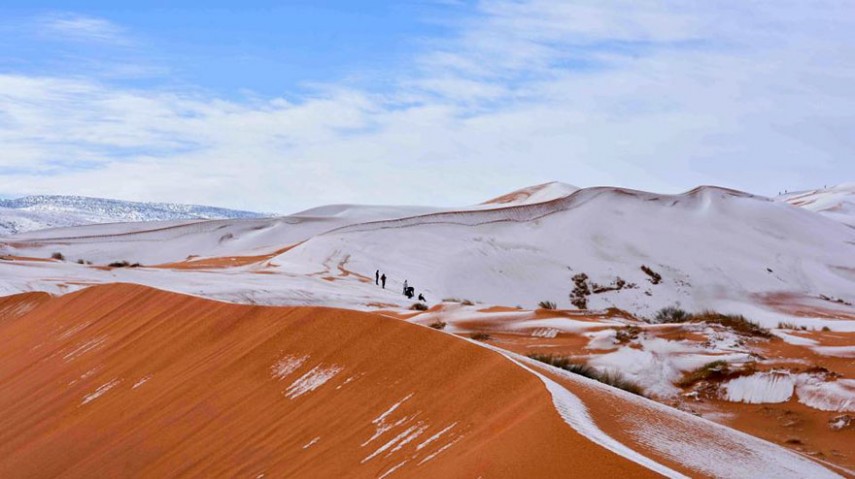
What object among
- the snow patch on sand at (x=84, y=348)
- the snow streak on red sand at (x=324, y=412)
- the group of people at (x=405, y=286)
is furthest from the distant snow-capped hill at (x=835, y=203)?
the snow streak on red sand at (x=324, y=412)

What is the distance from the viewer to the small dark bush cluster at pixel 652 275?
36719mm

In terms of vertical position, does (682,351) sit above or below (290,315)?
below

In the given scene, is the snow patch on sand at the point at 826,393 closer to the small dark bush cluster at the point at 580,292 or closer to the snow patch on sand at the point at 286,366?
the snow patch on sand at the point at 286,366

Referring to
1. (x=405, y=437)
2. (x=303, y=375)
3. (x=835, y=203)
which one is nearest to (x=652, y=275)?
(x=303, y=375)

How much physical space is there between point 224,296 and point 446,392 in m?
14.4

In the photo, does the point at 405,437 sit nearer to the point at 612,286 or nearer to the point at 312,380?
the point at 312,380

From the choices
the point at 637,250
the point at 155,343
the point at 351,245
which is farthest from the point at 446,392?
the point at 637,250

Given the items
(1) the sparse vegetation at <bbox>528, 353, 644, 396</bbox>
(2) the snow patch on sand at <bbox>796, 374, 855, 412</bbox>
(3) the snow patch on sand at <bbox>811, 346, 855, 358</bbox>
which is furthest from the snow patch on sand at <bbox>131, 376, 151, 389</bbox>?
(3) the snow patch on sand at <bbox>811, 346, 855, 358</bbox>

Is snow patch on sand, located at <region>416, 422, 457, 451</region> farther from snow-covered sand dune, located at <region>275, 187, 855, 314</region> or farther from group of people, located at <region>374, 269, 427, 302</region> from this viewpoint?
snow-covered sand dune, located at <region>275, 187, 855, 314</region>

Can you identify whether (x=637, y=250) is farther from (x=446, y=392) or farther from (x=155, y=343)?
(x=446, y=392)

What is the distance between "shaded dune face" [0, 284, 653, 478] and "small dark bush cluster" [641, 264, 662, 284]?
26641 millimetres

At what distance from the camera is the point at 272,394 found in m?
7.74

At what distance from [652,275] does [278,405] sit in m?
31.4

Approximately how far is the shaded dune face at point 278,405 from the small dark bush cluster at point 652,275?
26.6 meters
